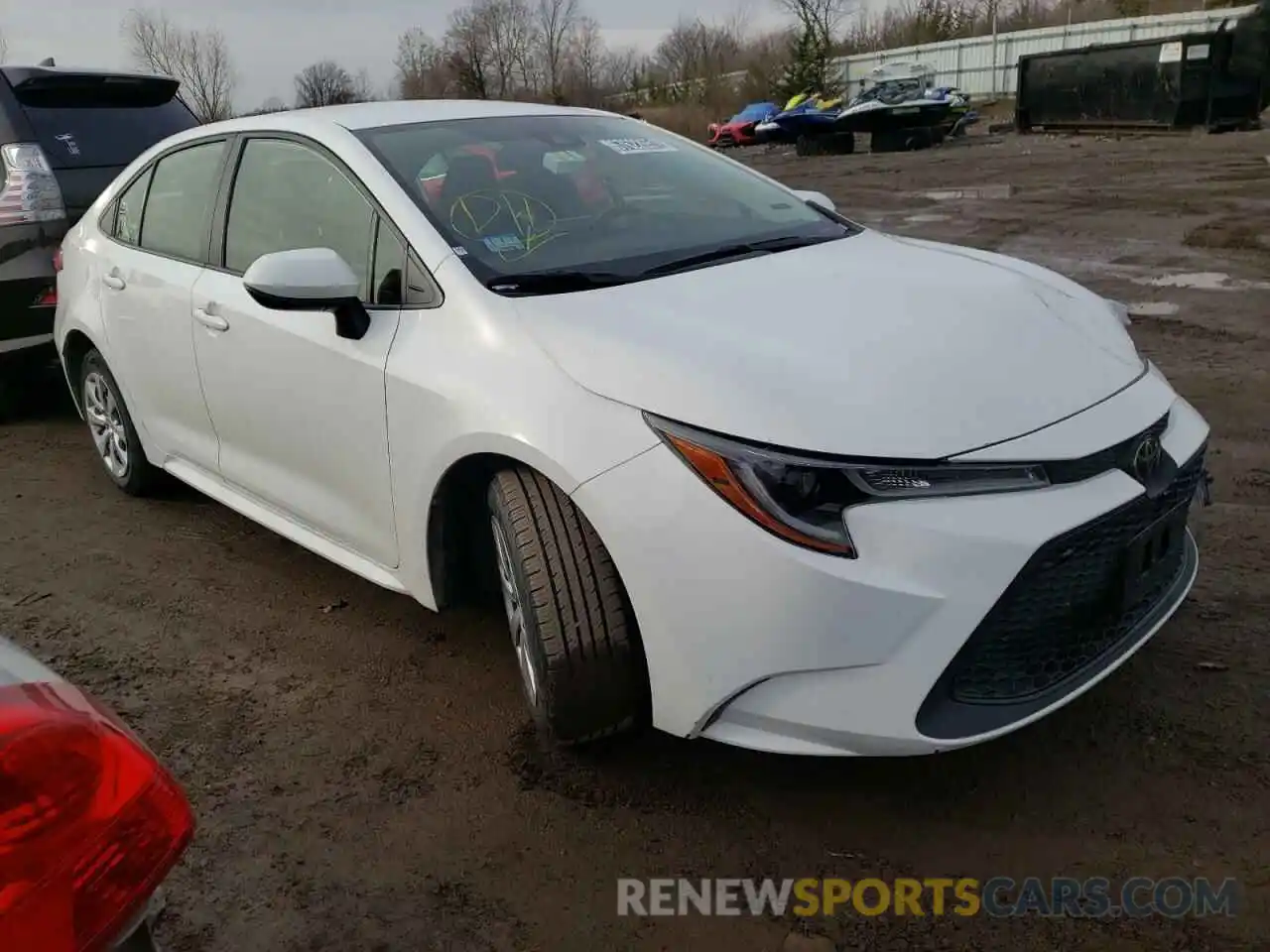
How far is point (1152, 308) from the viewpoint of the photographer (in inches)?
266

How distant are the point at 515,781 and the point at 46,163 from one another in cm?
474

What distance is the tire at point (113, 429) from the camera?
4.45 m

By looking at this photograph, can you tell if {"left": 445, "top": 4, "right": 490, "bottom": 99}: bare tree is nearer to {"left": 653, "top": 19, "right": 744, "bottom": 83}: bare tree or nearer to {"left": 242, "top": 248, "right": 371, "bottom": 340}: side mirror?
{"left": 653, "top": 19, "right": 744, "bottom": 83}: bare tree

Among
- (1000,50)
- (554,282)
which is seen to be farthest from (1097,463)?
(1000,50)

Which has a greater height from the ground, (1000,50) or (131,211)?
(1000,50)

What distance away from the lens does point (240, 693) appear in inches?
124

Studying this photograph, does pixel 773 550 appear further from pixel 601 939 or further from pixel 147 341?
pixel 147 341

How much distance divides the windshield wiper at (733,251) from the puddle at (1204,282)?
503cm

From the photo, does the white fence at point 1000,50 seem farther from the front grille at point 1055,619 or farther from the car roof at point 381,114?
the front grille at point 1055,619

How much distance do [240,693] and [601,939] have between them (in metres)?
1.48

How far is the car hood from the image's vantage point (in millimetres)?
2170

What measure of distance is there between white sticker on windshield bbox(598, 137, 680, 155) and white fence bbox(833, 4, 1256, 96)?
33.0m

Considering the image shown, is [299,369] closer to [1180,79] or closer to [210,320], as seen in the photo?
[210,320]

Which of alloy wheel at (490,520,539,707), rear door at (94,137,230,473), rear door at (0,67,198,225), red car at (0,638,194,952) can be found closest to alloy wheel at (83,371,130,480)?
rear door at (94,137,230,473)
